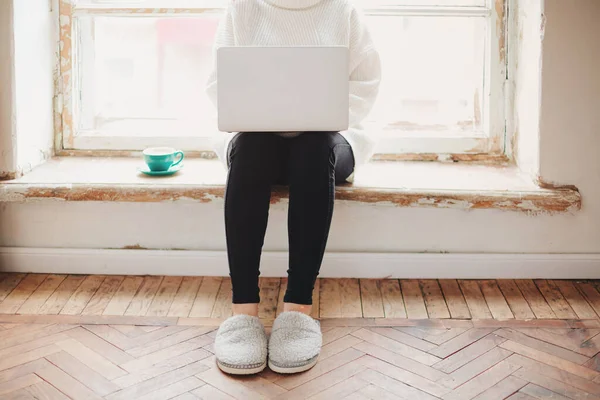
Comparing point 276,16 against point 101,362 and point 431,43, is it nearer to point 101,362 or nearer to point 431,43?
point 431,43

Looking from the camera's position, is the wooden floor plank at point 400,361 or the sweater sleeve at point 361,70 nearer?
the wooden floor plank at point 400,361

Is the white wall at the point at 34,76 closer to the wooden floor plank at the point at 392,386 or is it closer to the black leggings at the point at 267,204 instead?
the black leggings at the point at 267,204

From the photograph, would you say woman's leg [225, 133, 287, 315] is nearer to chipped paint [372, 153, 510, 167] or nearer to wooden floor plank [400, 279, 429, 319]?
wooden floor plank [400, 279, 429, 319]

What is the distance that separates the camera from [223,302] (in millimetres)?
1894

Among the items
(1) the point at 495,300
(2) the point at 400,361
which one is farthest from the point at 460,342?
(1) the point at 495,300

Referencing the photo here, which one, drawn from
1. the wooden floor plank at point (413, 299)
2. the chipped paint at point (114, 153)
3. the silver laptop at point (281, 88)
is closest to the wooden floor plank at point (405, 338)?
the wooden floor plank at point (413, 299)

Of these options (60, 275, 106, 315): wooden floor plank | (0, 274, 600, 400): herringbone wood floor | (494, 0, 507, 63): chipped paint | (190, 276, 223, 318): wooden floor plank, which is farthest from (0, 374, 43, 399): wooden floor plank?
(494, 0, 507, 63): chipped paint

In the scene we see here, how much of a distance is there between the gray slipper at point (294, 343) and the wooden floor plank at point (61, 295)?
61 centimetres

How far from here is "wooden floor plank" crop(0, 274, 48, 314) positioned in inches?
72.3

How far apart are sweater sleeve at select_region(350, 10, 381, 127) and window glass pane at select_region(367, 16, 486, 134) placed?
15.6 inches

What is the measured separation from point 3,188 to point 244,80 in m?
0.87

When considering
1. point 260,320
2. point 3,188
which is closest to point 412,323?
point 260,320

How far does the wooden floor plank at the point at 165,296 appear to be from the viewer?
183cm

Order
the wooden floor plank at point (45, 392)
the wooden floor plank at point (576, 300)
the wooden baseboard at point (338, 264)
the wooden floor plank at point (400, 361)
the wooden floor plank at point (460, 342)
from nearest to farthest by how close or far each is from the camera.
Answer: the wooden floor plank at point (45, 392)
the wooden floor plank at point (400, 361)
the wooden floor plank at point (460, 342)
the wooden floor plank at point (576, 300)
the wooden baseboard at point (338, 264)
